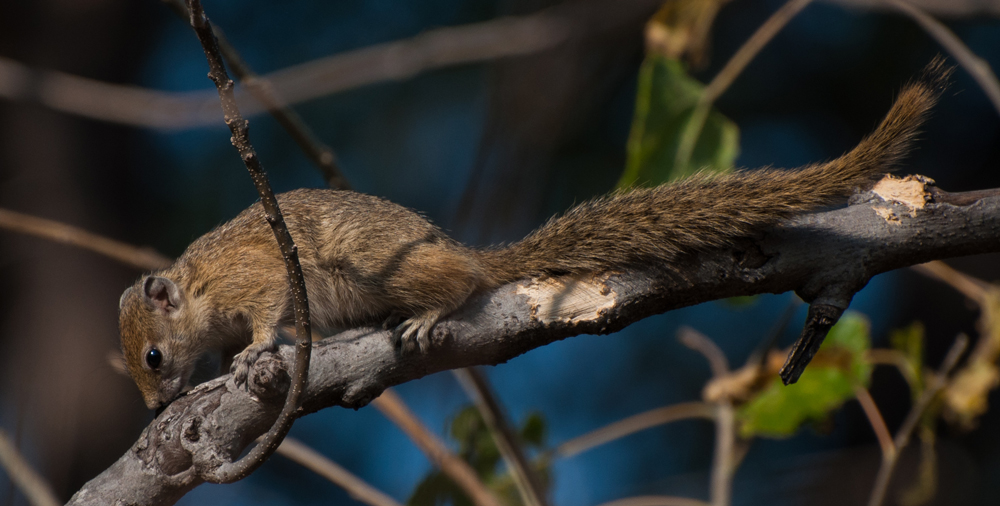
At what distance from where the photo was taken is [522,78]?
2.21 meters

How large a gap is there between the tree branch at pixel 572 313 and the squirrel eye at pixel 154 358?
0.77 m

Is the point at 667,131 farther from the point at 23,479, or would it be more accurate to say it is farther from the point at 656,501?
the point at 23,479

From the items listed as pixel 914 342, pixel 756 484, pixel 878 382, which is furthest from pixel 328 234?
pixel 878 382

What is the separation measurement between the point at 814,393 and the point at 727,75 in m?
1.07

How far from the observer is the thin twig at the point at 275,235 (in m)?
1.19

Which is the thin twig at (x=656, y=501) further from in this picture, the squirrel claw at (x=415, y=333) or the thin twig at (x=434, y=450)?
A: the squirrel claw at (x=415, y=333)

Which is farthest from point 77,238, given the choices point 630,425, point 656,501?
point 656,501

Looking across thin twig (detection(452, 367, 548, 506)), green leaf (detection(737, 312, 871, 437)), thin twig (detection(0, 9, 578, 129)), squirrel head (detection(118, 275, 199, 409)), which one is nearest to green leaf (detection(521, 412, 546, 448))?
thin twig (detection(452, 367, 548, 506))

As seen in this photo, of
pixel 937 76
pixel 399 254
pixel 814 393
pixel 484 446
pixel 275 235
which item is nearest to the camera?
pixel 275 235

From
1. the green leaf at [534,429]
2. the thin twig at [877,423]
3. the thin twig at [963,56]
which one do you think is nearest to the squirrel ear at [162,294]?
the green leaf at [534,429]

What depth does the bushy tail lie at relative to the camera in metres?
1.82

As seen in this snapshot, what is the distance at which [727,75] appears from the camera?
243 centimetres

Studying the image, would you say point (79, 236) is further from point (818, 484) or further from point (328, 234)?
point (818, 484)

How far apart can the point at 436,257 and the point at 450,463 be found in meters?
0.65
